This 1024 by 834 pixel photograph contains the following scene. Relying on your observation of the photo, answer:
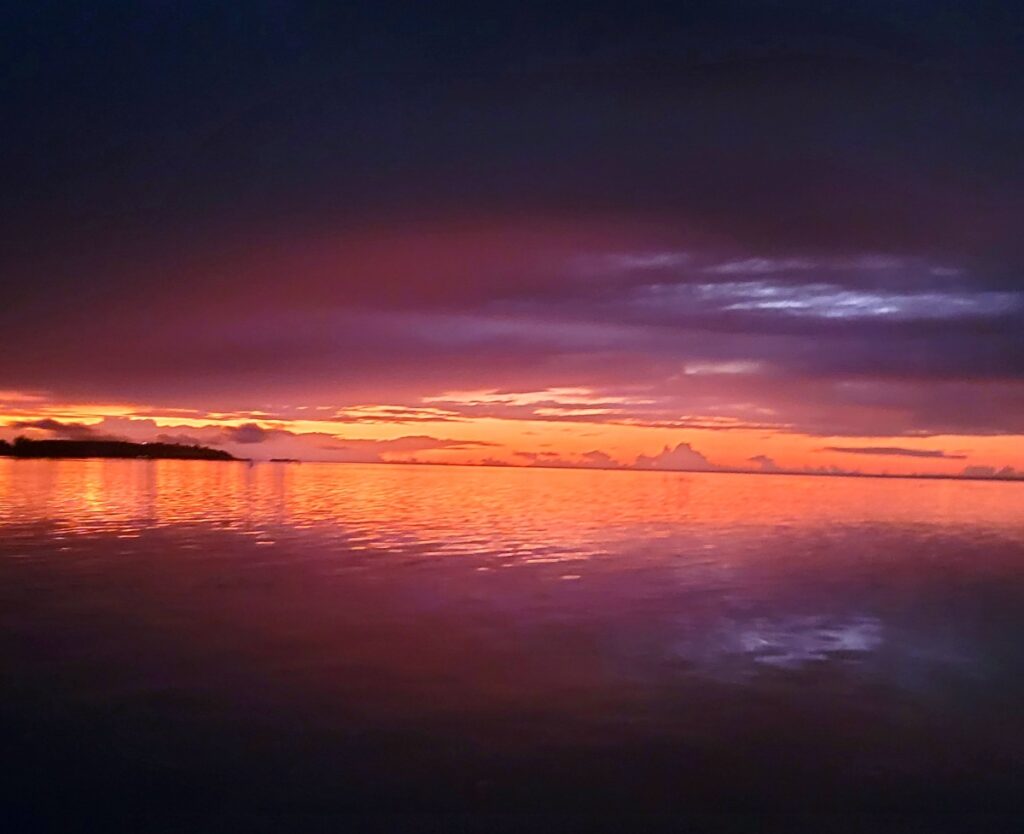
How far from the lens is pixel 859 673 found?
1462cm

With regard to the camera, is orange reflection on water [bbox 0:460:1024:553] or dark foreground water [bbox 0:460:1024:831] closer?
dark foreground water [bbox 0:460:1024:831]

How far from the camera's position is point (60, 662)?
46.7 ft

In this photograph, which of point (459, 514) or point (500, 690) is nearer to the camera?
point (500, 690)

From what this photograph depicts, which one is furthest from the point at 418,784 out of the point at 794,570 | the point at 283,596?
the point at 794,570

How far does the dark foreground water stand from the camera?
9312mm

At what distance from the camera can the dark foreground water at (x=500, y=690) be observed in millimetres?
9312

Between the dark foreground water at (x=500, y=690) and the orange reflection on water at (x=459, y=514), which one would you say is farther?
the orange reflection on water at (x=459, y=514)

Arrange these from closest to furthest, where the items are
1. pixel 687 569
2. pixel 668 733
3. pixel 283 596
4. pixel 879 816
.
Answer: pixel 879 816 < pixel 668 733 < pixel 283 596 < pixel 687 569

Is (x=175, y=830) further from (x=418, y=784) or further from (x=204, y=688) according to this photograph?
(x=204, y=688)

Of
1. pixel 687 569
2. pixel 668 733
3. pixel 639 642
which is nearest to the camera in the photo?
pixel 668 733

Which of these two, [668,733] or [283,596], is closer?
[668,733]

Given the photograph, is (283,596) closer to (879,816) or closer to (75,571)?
(75,571)

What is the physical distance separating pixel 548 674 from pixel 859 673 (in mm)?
5206

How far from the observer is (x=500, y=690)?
13156 mm
